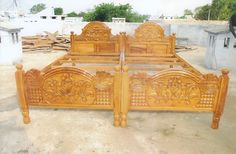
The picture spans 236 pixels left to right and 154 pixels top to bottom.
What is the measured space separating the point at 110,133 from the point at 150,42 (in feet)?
10.4

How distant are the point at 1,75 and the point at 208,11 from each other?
27.2 meters

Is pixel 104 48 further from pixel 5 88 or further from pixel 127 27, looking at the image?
pixel 127 27

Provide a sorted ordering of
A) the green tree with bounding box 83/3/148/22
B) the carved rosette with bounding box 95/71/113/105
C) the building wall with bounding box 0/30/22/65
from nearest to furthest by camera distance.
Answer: the carved rosette with bounding box 95/71/113/105 < the building wall with bounding box 0/30/22/65 < the green tree with bounding box 83/3/148/22

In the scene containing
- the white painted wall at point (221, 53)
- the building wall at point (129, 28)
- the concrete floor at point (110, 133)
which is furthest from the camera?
the building wall at point (129, 28)

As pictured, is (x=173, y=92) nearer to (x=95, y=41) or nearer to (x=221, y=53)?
(x=95, y=41)

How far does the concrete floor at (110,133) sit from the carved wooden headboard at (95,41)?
2.41 m

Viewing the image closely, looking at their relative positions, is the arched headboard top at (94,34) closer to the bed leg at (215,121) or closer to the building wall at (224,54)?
the building wall at (224,54)

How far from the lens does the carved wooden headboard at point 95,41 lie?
214 inches

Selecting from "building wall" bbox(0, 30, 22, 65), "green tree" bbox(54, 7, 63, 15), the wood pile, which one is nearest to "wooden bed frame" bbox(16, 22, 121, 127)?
"building wall" bbox(0, 30, 22, 65)

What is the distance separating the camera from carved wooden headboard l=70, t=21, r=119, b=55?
5.43 m

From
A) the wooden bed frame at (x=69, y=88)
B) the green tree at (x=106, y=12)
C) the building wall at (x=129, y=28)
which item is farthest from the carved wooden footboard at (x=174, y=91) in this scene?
the green tree at (x=106, y=12)

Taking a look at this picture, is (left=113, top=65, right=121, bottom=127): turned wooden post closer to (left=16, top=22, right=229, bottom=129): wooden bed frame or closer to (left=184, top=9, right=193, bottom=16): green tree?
(left=16, top=22, right=229, bottom=129): wooden bed frame

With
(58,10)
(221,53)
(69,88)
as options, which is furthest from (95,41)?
(58,10)

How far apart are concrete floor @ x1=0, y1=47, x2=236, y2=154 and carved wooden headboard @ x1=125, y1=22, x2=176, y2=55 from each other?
223 centimetres
